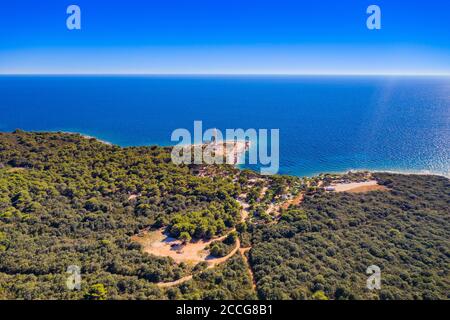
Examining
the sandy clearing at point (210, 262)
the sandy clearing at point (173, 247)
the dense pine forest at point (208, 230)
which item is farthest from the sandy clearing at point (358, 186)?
the sandy clearing at point (173, 247)

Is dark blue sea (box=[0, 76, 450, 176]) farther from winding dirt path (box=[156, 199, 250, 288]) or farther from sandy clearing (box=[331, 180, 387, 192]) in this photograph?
winding dirt path (box=[156, 199, 250, 288])

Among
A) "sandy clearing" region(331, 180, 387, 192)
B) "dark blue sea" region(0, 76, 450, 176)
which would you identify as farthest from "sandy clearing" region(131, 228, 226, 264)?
"dark blue sea" region(0, 76, 450, 176)

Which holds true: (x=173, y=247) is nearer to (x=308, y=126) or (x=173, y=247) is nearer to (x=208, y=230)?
(x=208, y=230)

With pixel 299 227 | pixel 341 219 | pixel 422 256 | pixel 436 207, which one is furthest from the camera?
pixel 436 207

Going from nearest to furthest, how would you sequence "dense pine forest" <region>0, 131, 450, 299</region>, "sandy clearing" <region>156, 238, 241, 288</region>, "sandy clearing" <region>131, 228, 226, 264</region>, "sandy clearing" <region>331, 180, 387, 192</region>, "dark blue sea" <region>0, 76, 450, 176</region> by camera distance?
"dense pine forest" <region>0, 131, 450, 299</region>, "sandy clearing" <region>156, 238, 241, 288</region>, "sandy clearing" <region>131, 228, 226, 264</region>, "sandy clearing" <region>331, 180, 387, 192</region>, "dark blue sea" <region>0, 76, 450, 176</region>

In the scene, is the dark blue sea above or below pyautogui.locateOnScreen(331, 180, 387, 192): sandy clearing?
above

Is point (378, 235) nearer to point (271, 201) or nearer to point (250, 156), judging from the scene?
point (271, 201)

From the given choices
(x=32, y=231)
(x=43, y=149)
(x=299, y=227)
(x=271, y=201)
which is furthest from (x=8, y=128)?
(x=299, y=227)

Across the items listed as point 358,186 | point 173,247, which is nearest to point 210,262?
point 173,247
